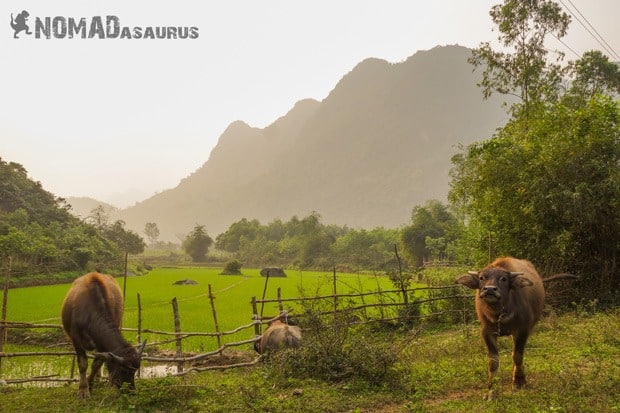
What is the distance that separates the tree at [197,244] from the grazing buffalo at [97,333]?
57.4 metres

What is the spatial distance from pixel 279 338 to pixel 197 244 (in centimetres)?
5743

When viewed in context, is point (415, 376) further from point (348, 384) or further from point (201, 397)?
point (201, 397)

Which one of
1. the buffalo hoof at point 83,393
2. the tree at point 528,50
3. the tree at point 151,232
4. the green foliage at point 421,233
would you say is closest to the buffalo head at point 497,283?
the buffalo hoof at point 83,393

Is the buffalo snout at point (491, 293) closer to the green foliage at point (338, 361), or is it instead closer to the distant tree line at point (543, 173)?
the green foliage at point (338, 361)

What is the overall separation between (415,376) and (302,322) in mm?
4632

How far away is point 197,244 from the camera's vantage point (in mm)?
63531

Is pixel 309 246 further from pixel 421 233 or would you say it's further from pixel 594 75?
pixel 594 75

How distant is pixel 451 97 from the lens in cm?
19925

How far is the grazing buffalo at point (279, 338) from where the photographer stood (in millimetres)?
8453

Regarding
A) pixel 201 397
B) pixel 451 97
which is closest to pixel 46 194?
pixel 201 397

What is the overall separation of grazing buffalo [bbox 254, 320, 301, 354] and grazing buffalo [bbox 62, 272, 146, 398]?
3.07m

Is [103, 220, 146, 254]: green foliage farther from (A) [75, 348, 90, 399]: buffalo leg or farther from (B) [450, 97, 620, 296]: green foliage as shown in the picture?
(A) [75, 348, 90, 399]: buffalo leg

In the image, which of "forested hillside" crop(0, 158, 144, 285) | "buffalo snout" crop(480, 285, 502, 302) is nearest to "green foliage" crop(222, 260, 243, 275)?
"forested hillside" crop(0, 158, 144, 285)

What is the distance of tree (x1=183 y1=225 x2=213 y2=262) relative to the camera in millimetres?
63125
